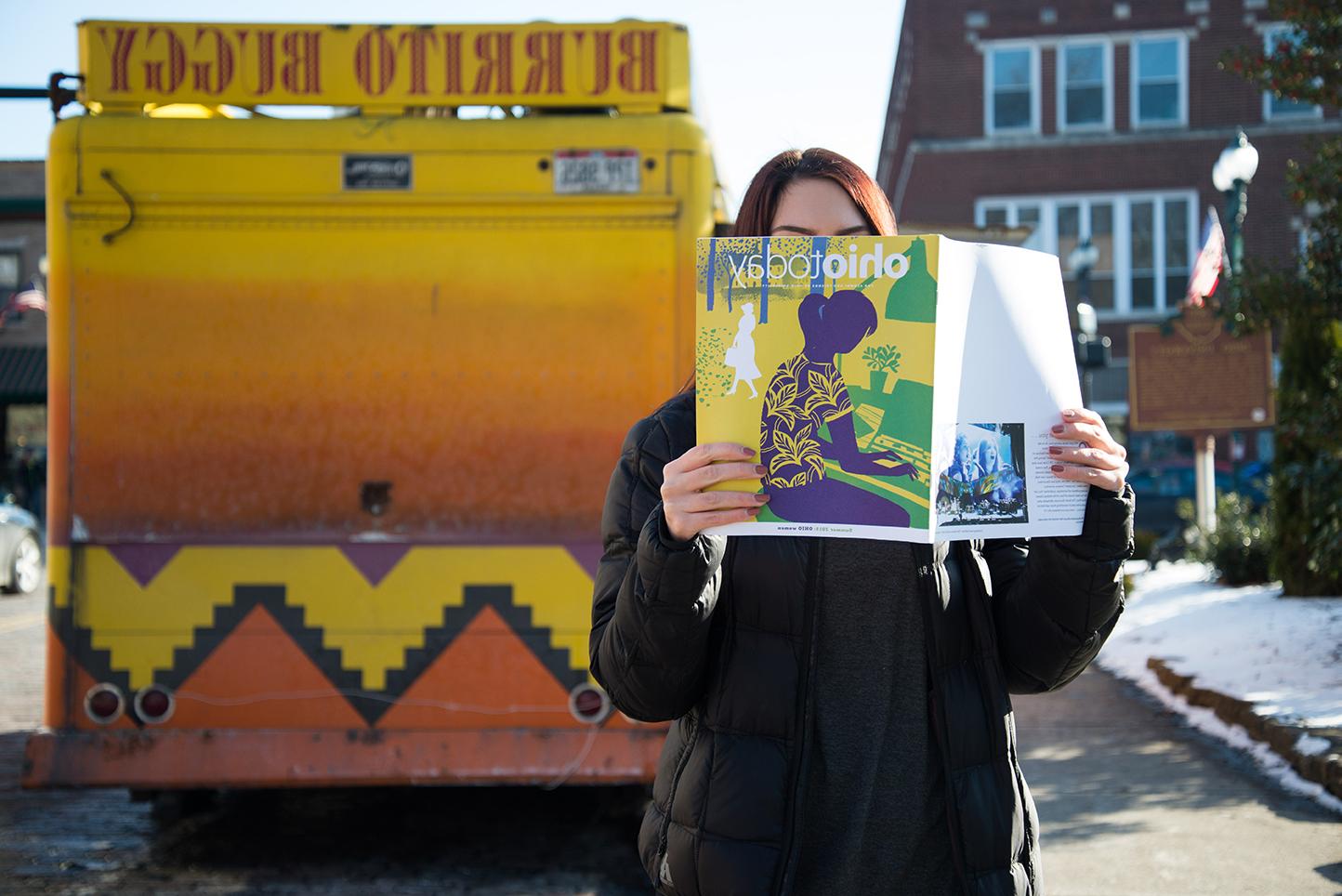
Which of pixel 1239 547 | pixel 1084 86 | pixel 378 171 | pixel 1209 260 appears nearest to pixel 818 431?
pixel 378 171

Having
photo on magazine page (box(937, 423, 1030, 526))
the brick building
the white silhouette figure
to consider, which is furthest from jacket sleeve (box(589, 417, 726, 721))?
the brick building

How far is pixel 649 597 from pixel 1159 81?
3172cm

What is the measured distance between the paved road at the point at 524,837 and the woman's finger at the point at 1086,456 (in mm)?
3479

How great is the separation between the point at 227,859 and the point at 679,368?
9.45ft

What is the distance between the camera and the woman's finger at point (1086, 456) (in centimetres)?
193


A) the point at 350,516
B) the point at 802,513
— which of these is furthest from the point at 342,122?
the point at 802,513

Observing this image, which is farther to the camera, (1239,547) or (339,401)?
(1239,547)

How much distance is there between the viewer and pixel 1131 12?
97.9ft

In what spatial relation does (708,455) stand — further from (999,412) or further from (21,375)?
(21,375)

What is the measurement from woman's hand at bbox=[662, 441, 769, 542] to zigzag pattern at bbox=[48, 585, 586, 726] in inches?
116

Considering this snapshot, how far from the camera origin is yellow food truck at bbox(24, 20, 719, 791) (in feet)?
15.2

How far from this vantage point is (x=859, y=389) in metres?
1.90

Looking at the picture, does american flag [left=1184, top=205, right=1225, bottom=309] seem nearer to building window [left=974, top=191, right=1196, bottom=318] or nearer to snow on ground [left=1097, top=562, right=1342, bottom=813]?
snow on ground [left=1097, top=562, right=1342, bottom=813]

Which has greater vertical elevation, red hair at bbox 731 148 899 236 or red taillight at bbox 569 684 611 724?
red hair at bbox 731 148 899 236
